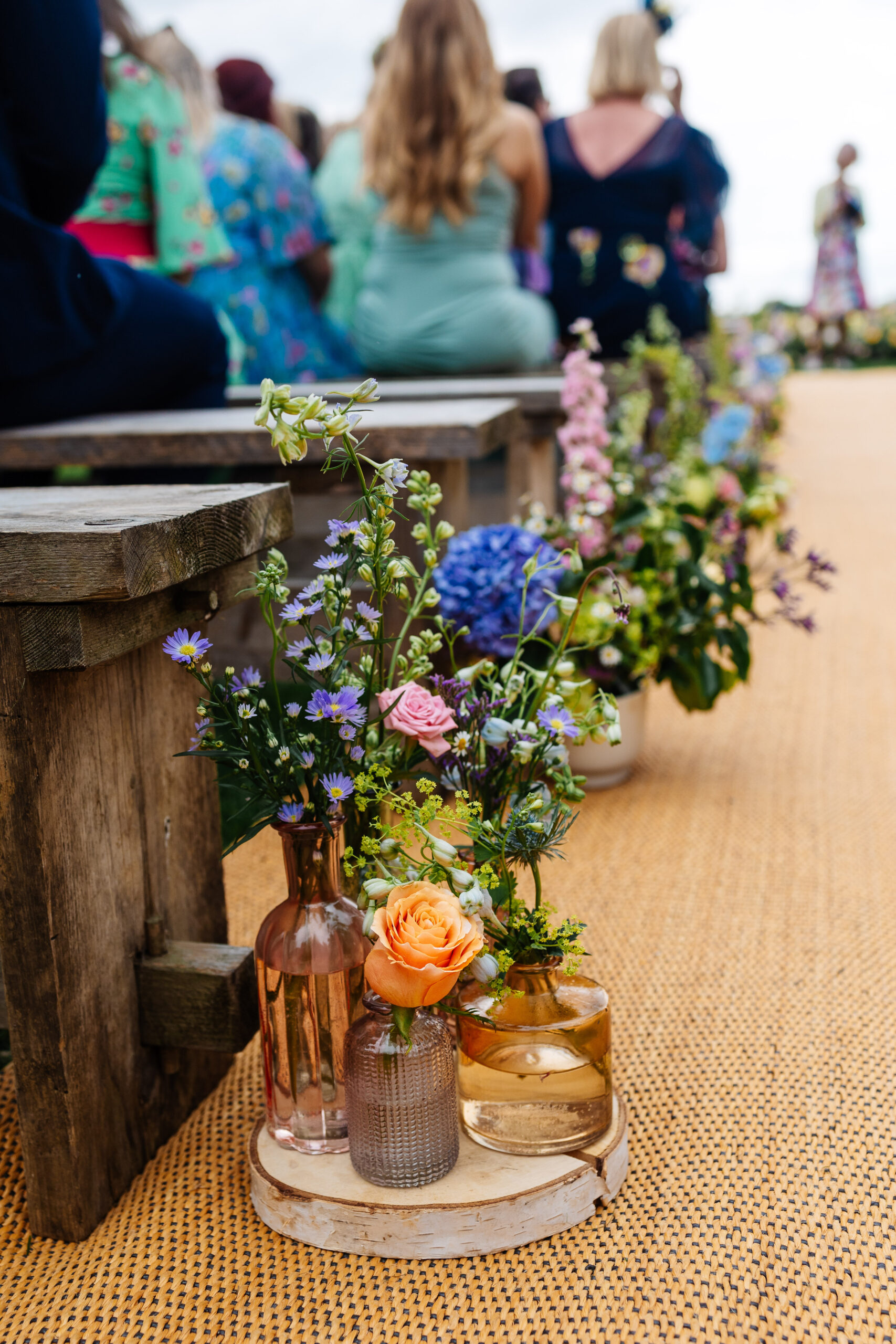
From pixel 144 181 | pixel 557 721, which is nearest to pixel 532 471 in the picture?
pixel 144 181

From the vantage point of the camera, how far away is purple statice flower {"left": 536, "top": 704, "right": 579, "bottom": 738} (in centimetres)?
108

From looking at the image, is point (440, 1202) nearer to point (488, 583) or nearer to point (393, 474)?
point (393, 474)

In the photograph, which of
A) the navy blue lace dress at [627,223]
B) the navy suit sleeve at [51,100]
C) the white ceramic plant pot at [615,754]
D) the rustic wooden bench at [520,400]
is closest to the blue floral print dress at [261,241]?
the rustic wooden bench at [520,400]

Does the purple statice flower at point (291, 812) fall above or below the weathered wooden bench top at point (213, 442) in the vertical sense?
below

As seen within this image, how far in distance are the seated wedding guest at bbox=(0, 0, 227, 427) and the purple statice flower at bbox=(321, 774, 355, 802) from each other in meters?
1.02

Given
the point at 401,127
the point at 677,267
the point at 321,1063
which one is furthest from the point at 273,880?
the point at 677,267

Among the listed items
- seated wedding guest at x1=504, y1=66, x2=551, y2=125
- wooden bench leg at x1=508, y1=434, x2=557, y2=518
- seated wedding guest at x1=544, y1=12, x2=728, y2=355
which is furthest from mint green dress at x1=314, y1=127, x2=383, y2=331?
seated wedding guest at x1=504, y1=66, x2=551, y2=125

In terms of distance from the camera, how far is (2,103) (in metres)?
1.61

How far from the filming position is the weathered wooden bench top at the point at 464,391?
238 centimetres

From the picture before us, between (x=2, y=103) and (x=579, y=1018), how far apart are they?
141cm

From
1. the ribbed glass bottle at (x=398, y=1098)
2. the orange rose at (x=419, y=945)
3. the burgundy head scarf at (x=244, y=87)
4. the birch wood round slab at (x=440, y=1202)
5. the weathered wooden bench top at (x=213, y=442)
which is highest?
the burgundy head scarf at (x=244, y=87)

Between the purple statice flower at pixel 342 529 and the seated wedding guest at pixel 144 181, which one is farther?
the seated wedding guest at pixel 144 181

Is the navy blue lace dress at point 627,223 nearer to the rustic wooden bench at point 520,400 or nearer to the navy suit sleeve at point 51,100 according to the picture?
the rustic wooden bench at point 520,400

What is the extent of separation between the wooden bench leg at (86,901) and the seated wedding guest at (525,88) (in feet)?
14.1
